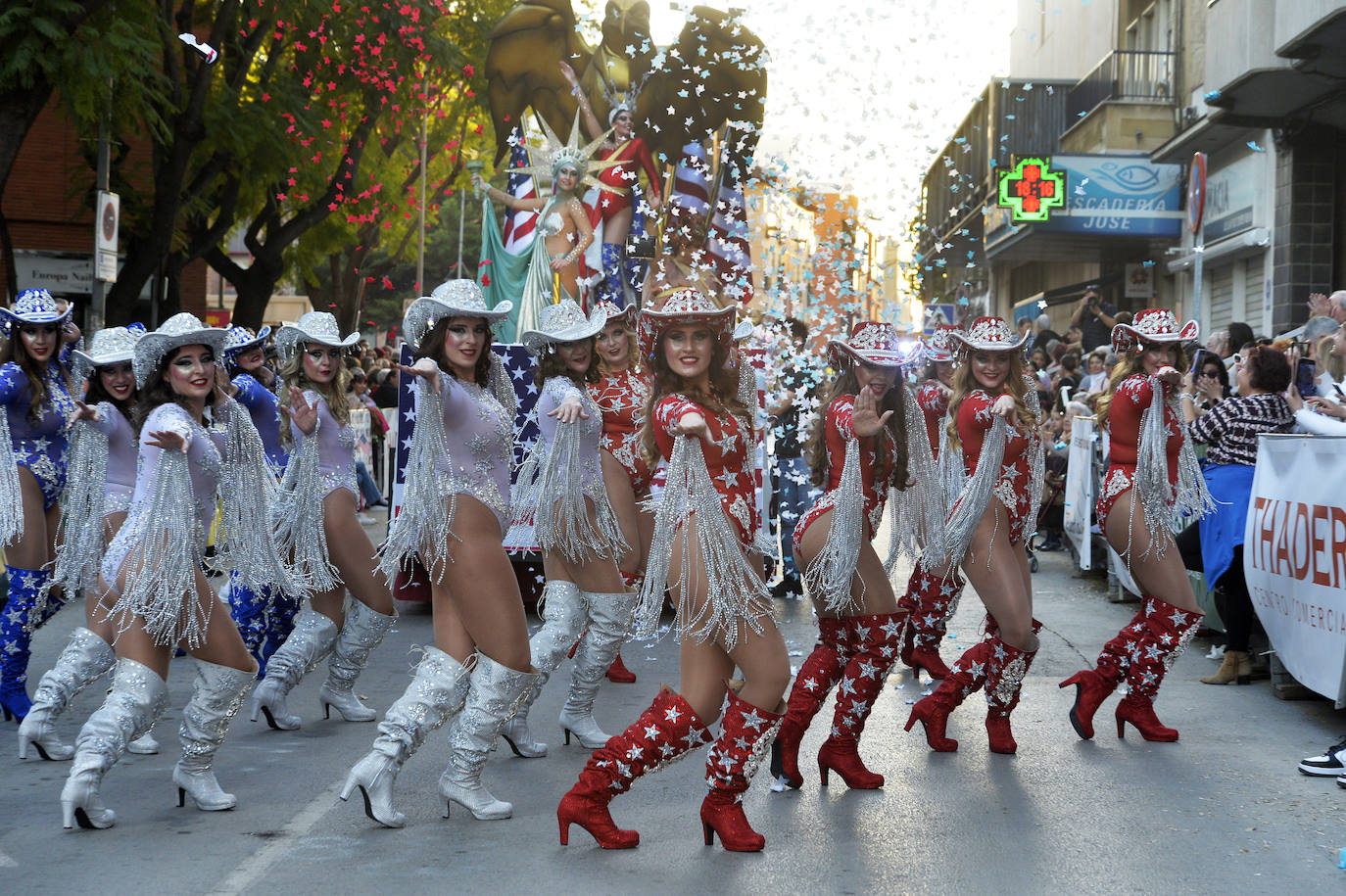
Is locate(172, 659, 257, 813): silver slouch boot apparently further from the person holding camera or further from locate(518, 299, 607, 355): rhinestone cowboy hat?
the person holding camera

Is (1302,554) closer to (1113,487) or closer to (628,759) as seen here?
(1113,487)

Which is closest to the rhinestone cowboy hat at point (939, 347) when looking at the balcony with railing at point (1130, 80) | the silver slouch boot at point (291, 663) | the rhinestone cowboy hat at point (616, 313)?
the rhinestone cowboy hat at point (616, 313)

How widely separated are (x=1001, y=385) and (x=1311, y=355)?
4.80 meters

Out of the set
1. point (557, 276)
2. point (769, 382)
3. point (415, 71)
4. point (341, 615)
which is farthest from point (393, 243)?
point (341, 615)

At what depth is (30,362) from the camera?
691 centimetres

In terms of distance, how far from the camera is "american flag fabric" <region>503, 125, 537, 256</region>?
49.0ft

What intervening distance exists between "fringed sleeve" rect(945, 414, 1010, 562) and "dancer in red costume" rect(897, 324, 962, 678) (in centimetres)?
29

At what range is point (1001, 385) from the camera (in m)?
6.65

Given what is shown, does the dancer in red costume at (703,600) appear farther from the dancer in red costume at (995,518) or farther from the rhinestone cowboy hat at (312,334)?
the rhinestone cowboy hat at (312,334)

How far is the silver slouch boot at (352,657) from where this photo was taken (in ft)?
22.5

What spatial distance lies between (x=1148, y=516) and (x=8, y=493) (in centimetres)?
543

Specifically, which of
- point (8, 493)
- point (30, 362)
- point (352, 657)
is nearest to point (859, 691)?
point (352, 657)

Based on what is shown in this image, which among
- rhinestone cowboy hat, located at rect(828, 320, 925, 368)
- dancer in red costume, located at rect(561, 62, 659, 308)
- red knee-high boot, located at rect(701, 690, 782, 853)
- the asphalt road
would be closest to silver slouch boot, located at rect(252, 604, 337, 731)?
the asphalt road

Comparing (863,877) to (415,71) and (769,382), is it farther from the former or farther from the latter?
(415,71)
